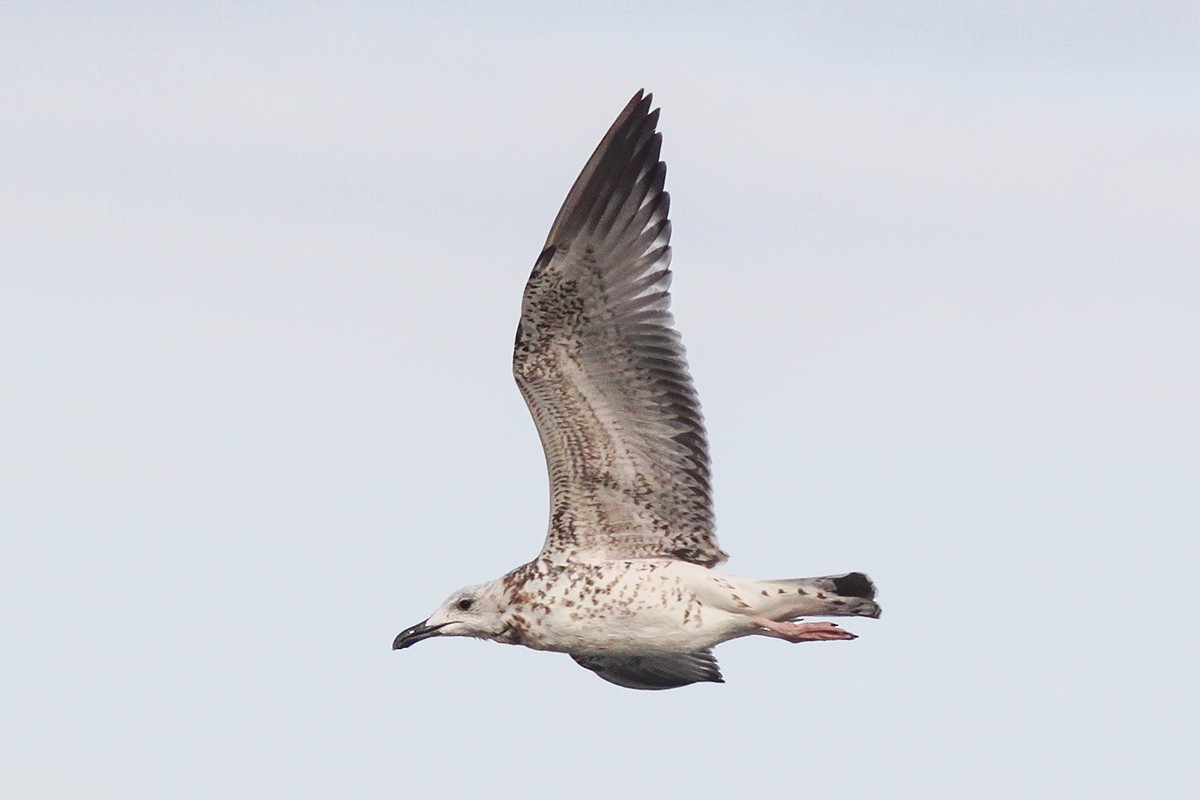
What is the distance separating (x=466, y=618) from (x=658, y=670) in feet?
5.70

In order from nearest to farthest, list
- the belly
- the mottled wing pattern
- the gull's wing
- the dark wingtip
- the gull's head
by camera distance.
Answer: the dark wingtip, the belly, the gull's wing, the gull's head, the mottled wing pattern

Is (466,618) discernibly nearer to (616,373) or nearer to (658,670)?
(658,670)

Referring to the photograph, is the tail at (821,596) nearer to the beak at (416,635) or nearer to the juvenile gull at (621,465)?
the juvenile gull at (621,465)

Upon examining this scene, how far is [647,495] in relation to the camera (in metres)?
16.0

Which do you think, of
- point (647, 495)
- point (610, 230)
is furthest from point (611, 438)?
point (610, 230)

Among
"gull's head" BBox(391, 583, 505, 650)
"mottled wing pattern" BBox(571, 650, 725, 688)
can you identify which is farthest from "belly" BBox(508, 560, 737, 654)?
"mottled wing pattern" BBox(571, 650, 725, 688)

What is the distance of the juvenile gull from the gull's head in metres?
0.01

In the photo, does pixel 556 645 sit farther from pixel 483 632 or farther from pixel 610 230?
pixel 610 230

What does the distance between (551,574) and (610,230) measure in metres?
2.81

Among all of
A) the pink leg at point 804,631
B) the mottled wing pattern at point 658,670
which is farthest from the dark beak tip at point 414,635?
the pink leg at point 804,631

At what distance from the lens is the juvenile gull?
15.4 m

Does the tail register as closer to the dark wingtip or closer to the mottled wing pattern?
the dark wingtip

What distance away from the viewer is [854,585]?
50.0ft

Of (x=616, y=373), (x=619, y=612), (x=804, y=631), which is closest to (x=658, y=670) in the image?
(x=619, y=612)
